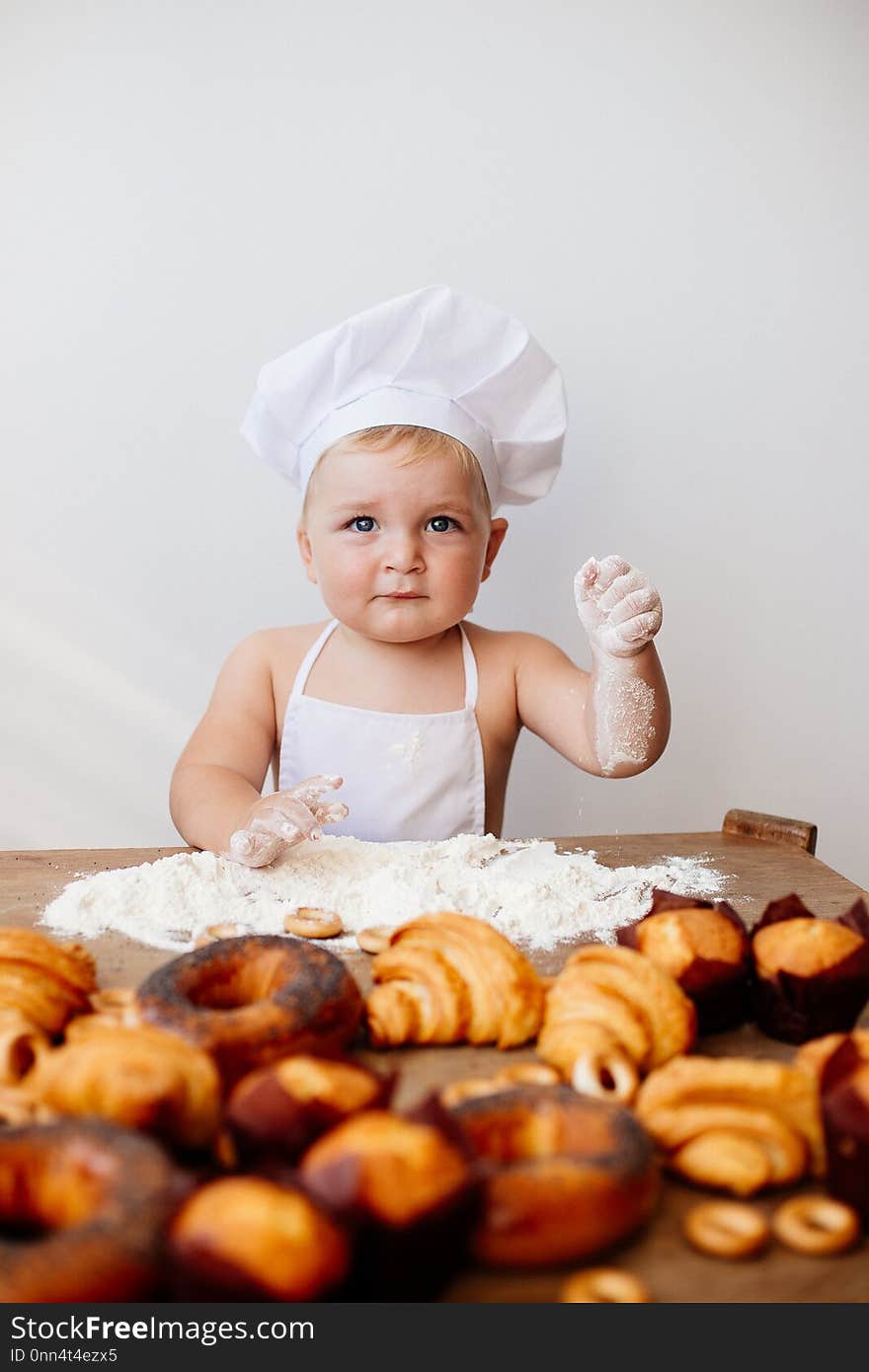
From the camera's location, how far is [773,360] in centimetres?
176

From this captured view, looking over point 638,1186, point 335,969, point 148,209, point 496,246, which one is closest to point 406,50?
point 496,246

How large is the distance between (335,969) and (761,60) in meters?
1.64

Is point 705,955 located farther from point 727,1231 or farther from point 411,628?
point 411,628

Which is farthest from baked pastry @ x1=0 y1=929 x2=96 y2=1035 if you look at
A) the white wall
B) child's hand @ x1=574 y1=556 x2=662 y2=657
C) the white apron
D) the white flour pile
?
the white wall

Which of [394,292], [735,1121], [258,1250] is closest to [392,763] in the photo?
[394,292]

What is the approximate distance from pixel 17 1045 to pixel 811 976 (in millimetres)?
471

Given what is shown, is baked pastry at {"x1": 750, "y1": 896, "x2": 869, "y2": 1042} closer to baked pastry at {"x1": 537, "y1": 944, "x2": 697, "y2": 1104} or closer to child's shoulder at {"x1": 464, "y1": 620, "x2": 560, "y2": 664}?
baked pastry at {"x1": 537, "y1": 944, "x2": 697, "y2": 1104}

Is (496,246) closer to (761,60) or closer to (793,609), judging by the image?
(761,60)

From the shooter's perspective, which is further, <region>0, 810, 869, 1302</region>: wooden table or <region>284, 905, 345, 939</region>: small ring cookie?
<region>284, 905, 345, 939</region>: small ring cookie

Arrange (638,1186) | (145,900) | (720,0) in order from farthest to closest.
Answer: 1. (720,0)
2. (145,900)
3. (638,1186)

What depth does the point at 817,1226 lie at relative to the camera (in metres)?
0.51

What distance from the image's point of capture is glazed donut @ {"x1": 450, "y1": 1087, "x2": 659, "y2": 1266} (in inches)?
18.3

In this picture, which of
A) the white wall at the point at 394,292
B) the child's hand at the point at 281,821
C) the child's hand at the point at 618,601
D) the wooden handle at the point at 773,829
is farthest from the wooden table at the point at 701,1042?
the white wall at the point at 394,292

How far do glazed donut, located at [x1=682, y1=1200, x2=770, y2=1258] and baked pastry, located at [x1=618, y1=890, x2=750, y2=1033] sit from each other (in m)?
0.19
